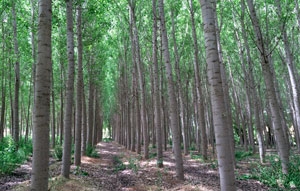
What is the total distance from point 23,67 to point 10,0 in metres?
8.46

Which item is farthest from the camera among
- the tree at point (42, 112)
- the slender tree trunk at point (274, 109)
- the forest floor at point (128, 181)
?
the slender tree trunk at point (274, 109)

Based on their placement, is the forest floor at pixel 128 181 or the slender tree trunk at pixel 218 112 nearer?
the slender tree trunk at pixel 218 112

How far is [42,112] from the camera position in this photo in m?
3.86

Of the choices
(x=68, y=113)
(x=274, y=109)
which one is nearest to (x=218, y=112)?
(x=274, y=109)

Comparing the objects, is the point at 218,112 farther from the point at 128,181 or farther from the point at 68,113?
the point at 128,181

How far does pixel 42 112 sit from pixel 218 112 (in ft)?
9.26

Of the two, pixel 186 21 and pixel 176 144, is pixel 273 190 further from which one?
pixel 186 21

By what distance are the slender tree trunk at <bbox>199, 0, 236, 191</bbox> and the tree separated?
8.85 ft

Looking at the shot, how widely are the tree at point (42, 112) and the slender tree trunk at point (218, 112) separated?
2698 mm

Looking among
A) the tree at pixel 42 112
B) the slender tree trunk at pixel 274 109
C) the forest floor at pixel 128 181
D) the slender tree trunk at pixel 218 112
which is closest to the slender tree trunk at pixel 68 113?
the forest floor at pixel 128 181

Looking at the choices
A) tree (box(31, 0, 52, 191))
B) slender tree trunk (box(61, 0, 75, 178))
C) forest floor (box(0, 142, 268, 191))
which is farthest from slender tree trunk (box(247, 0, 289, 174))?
tree (box(31, 0, 52, 191))

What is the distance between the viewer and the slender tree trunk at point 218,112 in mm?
4020

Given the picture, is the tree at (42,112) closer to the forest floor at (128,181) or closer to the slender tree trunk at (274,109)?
the forest floor at (128,181)

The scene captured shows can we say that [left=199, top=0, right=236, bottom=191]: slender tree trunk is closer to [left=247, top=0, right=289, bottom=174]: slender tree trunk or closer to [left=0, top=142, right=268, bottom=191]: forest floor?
[left=0, top=142, right=268, bottom=191]: forest floor
